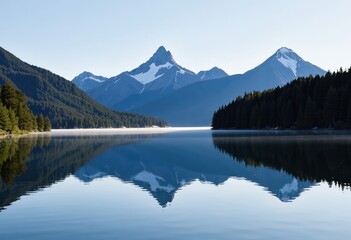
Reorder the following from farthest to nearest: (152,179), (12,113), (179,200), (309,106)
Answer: (309,106)
(12,113)
(152,179)
(179,200)

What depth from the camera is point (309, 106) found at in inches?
6068

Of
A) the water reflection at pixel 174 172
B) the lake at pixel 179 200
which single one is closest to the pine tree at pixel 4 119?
the water reflection at pixel 174 172

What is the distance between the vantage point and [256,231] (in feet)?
60.3

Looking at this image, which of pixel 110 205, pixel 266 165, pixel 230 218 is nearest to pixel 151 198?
pixel 110 205

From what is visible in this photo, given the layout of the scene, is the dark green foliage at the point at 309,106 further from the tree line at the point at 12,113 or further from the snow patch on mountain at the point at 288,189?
the snow patch on mountain at the point at 288,189

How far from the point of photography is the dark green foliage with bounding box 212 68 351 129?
14850 cm

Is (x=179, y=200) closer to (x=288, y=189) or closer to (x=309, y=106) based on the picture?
(x=288, y=189)

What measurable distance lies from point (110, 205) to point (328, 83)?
154681mm

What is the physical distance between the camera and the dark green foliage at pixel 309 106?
5846 inches

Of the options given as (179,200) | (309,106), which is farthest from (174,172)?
(309,106)

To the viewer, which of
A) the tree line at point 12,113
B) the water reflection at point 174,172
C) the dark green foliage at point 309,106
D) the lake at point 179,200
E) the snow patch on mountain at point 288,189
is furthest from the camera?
the dark green foliage at point 309,106

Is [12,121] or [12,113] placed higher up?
[12,113]

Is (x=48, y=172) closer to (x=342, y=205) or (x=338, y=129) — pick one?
(x=342, y=205)

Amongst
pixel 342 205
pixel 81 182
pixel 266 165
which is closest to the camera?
pixel 342 205
